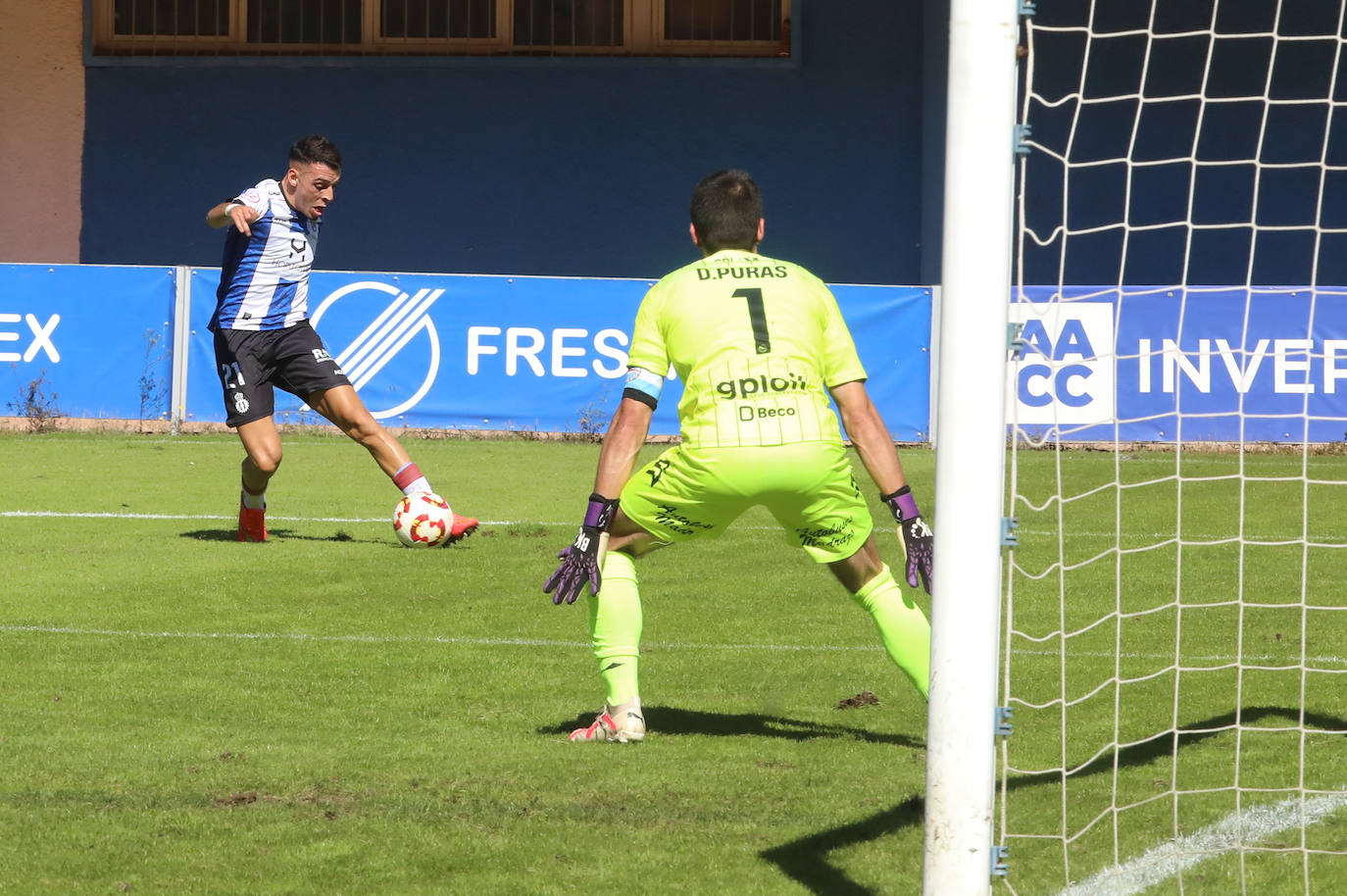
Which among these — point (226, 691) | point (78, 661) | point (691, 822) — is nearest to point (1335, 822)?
point (691, 822)

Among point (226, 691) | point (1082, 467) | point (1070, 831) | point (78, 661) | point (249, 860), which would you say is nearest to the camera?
point (249, 860)

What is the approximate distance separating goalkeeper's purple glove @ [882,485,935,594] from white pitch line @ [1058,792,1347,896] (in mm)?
1106

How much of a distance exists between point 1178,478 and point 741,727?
165 cm

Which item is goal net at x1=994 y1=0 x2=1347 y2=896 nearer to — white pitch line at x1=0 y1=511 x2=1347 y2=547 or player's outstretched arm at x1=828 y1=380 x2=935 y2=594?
white pitch line at x1=0 y1=511 x2=1347 y2=547

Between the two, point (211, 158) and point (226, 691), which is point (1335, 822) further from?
point (211, 158)

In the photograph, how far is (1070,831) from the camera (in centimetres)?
423

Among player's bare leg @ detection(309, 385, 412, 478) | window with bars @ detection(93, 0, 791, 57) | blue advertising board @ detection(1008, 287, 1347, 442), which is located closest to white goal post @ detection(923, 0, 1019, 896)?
player's bare leg @ detection(309, 385, 412, 478)

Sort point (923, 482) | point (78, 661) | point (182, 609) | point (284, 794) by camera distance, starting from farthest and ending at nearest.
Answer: point (923, 482)
point (182, 609)
point (78, 661)
point (284, 794)

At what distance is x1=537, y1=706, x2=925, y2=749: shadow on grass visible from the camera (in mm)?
5355

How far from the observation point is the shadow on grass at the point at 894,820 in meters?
3.88

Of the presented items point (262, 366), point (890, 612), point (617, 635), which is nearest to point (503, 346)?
point (262, 366)

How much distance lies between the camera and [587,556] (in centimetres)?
507

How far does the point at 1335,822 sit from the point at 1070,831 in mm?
699

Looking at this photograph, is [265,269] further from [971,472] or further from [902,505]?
[971,472]
